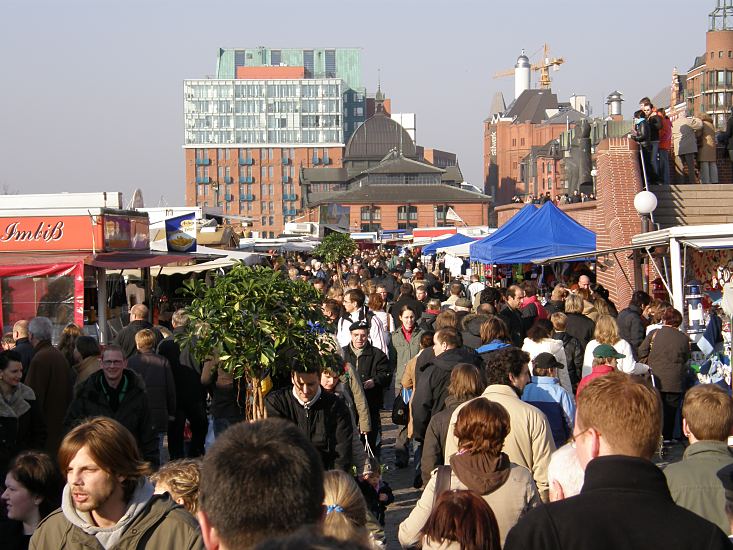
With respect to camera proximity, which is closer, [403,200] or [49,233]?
[49,233]

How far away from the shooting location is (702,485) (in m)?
4.24

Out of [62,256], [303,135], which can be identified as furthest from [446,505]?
[303,135]

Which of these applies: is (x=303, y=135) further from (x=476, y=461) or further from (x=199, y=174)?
(x=476, y=461)

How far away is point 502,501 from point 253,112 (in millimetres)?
146416

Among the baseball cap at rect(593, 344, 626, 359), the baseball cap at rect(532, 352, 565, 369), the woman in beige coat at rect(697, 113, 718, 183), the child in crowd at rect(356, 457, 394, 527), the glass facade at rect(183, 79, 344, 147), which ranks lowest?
the child in crowd at rect(356, 457, 394, 527)

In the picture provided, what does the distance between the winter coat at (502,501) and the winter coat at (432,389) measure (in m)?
3.22

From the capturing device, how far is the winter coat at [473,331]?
10078 millimetres

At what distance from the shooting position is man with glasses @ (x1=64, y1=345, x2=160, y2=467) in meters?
6.47

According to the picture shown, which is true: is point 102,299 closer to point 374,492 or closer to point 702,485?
point 374,492

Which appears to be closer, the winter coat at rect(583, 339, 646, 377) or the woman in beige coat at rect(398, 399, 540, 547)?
the woman in beige coat at rect(398, 399, 540, 547)

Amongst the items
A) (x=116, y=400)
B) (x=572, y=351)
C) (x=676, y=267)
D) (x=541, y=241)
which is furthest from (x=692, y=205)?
(x=116, y=400)

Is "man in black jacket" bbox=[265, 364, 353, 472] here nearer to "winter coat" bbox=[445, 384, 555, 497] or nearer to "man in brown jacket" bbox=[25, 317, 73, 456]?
"winter coat" bbox=[445, 384, 555, 497]

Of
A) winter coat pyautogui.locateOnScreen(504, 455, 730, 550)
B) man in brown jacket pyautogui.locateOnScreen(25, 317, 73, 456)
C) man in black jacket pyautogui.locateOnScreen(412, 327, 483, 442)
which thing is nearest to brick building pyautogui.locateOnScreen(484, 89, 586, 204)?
man in black jacket pyautogui.locateOnScreen(412, 327, 483, 442)

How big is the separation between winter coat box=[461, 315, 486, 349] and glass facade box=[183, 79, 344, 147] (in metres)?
139
